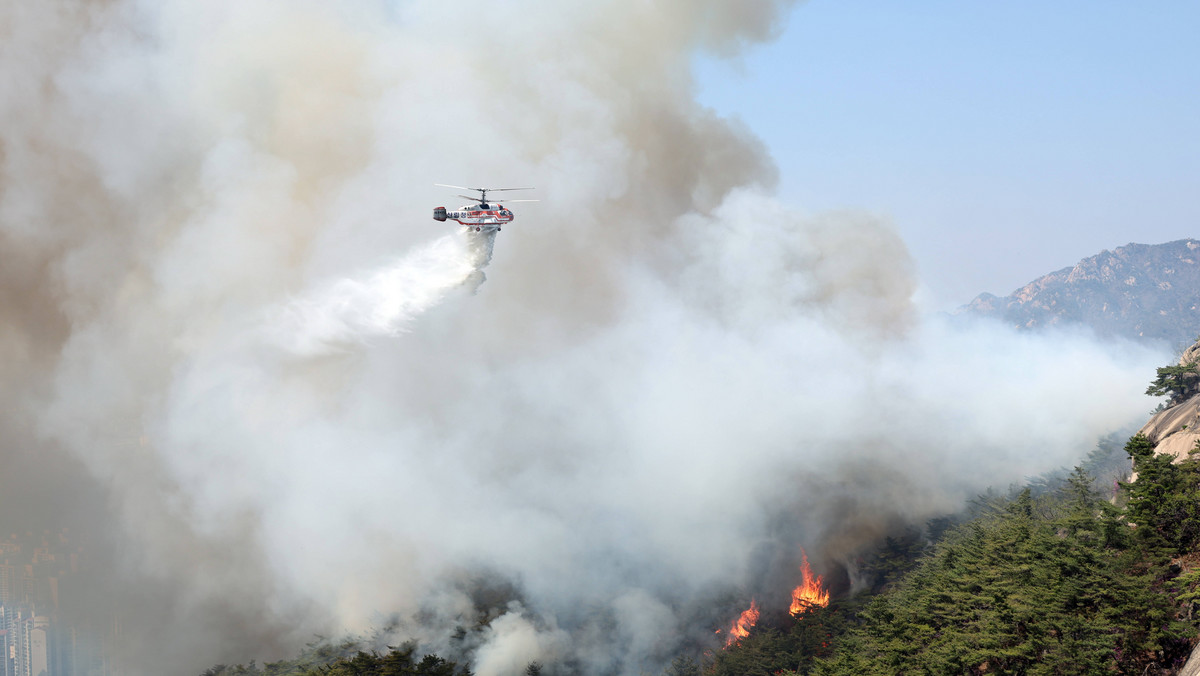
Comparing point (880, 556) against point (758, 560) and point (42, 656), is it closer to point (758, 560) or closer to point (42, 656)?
point (758, 560)

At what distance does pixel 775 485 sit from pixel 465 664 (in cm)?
2673

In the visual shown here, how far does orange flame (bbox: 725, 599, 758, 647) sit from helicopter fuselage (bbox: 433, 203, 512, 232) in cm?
3072

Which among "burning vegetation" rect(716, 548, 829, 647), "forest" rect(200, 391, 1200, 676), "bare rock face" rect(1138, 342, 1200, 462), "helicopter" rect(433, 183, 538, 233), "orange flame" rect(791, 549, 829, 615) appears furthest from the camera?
"orange flame" rect(791, 549, 829, 615)

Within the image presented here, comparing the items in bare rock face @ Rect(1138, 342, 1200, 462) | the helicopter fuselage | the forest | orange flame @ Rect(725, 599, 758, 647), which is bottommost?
the forest

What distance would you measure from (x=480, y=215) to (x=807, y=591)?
116ft

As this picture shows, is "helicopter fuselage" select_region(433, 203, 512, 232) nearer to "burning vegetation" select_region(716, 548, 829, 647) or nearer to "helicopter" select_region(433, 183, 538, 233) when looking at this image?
"helicopter" select_region(433, 183, 538, 233)

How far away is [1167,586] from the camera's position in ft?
90.3

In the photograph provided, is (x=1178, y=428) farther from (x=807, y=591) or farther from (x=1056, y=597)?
(x=807, y=591)

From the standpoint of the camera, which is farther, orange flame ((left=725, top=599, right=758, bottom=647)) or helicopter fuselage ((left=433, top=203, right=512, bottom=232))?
orange flame ((left=725, top=599, right=758, bottom=647))

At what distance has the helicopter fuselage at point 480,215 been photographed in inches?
1810

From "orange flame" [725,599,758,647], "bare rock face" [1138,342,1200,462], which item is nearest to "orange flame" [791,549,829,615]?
"orange flame" [725,599,758,647]

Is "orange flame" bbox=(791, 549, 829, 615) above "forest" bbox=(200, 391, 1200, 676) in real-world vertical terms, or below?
above

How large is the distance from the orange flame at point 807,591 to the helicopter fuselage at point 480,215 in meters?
32.5

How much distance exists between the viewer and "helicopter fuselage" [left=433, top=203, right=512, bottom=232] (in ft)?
151
